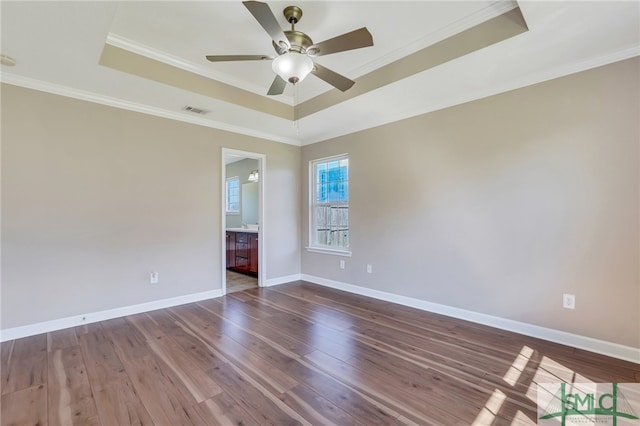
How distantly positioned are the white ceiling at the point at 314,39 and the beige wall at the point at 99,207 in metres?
0.33

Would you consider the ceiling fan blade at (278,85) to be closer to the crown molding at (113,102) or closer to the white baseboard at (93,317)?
the crown molding at (113,102)

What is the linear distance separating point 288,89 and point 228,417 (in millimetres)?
3403

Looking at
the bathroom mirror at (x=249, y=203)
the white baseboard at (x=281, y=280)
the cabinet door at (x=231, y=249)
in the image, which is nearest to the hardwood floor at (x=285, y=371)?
the white baseboard at (x=281, y=280)

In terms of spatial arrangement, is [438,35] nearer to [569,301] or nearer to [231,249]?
[569,301]

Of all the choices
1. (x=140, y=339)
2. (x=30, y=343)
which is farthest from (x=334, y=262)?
(x=30, y=343)

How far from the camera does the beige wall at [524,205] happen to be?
2.39 m

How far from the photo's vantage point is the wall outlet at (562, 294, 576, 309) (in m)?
2.58

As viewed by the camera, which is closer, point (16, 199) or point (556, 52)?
point (556, 52)

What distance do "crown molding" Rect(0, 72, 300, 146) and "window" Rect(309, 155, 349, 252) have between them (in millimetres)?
1187

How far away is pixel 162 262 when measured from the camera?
145 inches

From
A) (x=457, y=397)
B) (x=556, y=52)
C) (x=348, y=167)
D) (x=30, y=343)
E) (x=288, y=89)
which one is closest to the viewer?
(x=457, y=397)

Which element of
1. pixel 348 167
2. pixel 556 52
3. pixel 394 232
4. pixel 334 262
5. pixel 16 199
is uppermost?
pixel 556 52

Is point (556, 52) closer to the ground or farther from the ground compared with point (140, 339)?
farther from the ground

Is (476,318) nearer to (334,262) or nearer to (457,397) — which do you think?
(457,397)
